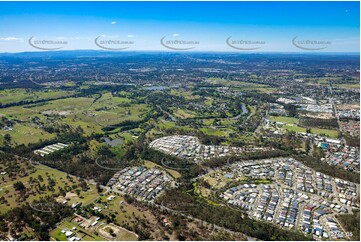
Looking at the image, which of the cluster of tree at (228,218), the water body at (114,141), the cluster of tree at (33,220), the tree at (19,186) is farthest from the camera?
the water body at (114,141)

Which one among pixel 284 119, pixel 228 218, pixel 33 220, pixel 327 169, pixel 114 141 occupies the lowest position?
pixel 33 220

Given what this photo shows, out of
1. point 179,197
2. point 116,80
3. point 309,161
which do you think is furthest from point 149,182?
point 116,80

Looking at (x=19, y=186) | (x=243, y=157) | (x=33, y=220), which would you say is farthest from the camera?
(x=243, y=157)

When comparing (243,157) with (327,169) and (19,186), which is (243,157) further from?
(19,186)

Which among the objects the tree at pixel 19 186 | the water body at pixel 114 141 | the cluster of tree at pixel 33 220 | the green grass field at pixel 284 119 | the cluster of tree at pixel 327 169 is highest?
the green grass field at pixel 284 119

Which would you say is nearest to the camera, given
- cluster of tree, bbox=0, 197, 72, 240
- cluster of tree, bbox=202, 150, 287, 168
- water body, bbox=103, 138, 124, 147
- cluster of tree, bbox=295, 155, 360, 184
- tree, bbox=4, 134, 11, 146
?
cluster of tree, bbox=0, 197, 72, 240

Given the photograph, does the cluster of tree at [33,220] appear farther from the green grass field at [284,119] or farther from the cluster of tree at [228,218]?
the green grass field at [284,119]

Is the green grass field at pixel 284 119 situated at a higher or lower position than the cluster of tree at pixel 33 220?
higher

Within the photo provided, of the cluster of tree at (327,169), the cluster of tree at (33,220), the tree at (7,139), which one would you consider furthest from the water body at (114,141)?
the cluster of tree at (327,169)

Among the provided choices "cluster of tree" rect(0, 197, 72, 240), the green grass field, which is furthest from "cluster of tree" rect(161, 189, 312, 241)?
the green grass field

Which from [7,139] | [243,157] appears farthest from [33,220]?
[7,139]

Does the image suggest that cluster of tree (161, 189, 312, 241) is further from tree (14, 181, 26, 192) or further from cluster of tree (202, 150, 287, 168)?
tree (14, 181, 26, 192)
